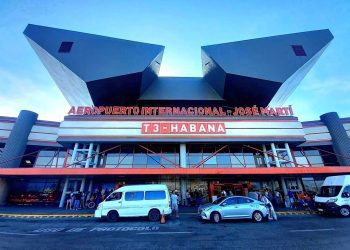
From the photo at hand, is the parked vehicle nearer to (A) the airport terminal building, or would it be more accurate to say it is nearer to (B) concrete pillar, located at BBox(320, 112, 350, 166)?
(A) the airport terminal building

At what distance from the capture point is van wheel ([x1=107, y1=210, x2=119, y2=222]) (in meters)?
12.8

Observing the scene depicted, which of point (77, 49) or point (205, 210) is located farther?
point (77, 49)

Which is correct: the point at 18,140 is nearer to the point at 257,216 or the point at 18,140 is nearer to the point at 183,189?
the point at 183,189

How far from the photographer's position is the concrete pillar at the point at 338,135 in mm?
24938

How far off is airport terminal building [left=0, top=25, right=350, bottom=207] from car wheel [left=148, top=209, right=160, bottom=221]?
5.58 m

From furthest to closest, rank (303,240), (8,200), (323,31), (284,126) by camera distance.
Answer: (323,31)
(284,126)
(8,200)
(303,240)

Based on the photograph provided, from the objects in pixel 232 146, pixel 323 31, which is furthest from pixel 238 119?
pixel 323 31

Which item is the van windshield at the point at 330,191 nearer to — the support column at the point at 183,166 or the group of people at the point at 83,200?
the support column at the point at 183,166

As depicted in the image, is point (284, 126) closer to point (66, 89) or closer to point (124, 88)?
point (124, 88)

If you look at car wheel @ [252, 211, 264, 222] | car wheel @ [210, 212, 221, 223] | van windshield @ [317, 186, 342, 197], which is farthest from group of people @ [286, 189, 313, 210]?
car wheel @ [210, 212, 221, 223]

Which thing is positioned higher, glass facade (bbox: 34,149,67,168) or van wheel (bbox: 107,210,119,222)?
glass facade (bbox: 34,149,67,168)

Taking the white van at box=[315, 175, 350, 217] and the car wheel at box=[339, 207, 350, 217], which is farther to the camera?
the white van at box=[315, 175, 350, 217]

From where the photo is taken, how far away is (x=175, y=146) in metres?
24.3

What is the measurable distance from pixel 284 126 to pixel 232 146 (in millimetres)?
7094
